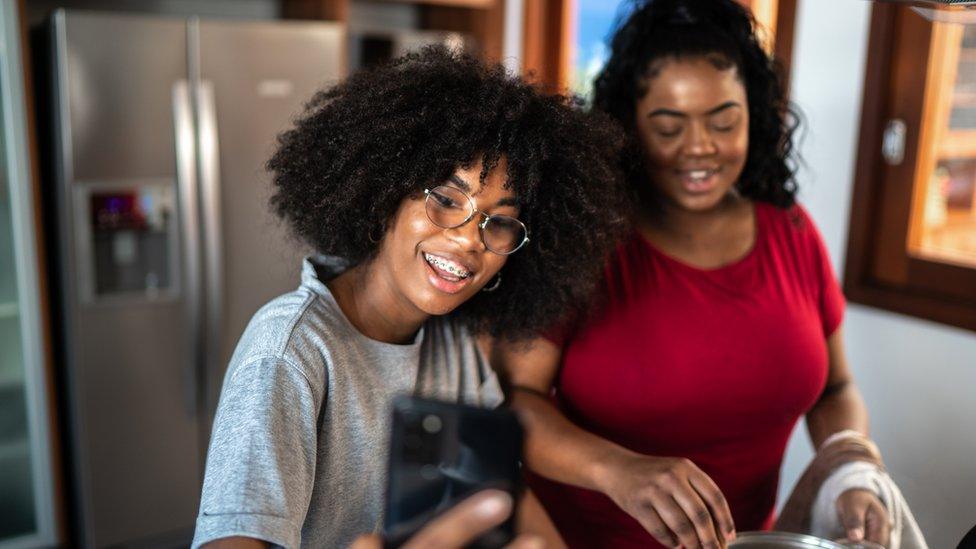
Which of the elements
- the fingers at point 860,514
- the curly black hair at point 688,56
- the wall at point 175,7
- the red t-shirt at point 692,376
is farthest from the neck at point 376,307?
the wall at point 175,7

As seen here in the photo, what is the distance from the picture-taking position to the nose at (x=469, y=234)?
0.93m

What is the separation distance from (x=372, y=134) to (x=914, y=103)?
1.66 metres

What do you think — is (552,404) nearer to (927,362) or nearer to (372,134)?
(372,134)

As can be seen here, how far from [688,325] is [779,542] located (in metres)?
0.35

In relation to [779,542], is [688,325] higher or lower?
higher

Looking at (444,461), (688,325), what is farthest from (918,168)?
(444,461)

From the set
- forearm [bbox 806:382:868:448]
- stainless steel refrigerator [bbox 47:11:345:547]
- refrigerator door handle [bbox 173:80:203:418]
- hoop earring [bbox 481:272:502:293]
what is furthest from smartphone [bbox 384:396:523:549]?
refrigerator door handle [bbox 173:80:203:418]

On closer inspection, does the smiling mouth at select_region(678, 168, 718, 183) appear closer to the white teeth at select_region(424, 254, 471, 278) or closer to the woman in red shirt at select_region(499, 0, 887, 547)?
the woman in red shirt at select_region(499, 0, 887, 547)

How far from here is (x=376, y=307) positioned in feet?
3.35

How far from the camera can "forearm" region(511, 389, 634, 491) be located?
3.27ft

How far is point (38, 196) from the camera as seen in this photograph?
2244mm

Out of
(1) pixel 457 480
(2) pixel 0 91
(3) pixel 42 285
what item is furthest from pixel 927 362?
(2) pixel 0 91

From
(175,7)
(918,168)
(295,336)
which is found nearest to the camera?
(295,336)

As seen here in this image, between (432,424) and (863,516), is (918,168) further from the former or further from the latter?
(432,424)
